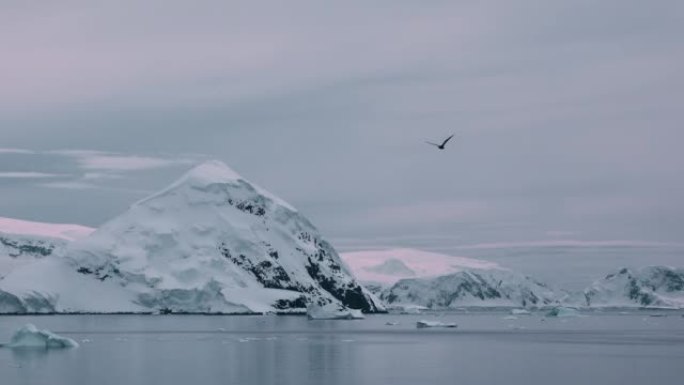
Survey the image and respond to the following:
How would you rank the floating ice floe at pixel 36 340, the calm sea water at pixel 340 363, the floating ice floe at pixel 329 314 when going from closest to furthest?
the calm sea water at pixel 340 363
the floating ice floe at pixel 36 340
the floating ice floe at pixel 329 314

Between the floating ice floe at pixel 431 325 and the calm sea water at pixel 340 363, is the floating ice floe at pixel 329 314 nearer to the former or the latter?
the floating ice floe at pixel 431 325

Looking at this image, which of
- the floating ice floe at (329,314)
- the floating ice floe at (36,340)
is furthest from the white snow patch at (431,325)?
the floating ice floe at (36,340)

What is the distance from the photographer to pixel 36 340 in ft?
240

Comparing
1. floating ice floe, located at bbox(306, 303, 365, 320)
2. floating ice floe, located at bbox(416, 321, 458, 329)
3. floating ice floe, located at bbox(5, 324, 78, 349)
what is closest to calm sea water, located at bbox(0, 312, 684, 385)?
floating ice floe, located at bbox(5, 324, 78, 349)

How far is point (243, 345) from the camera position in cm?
7862

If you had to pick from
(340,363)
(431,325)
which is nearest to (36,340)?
(340,363)

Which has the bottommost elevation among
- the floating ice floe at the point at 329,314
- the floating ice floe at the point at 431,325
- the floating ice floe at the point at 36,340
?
the floating ice floe at the point at 36,340

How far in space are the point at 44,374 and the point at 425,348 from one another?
109ft

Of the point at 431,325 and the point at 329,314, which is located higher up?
the point at 329,314

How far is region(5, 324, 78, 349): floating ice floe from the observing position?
238 ft

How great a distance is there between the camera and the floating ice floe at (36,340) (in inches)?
2860

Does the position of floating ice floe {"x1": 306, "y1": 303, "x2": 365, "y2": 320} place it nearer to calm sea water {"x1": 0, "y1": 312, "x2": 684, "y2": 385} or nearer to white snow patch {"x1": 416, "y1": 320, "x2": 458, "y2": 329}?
white snow patch {"x1": 416, "y1": 320, "x2": 458, "y2": 329}

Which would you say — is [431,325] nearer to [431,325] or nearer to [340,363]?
[431,325]

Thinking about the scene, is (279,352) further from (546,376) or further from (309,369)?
(546,376)
